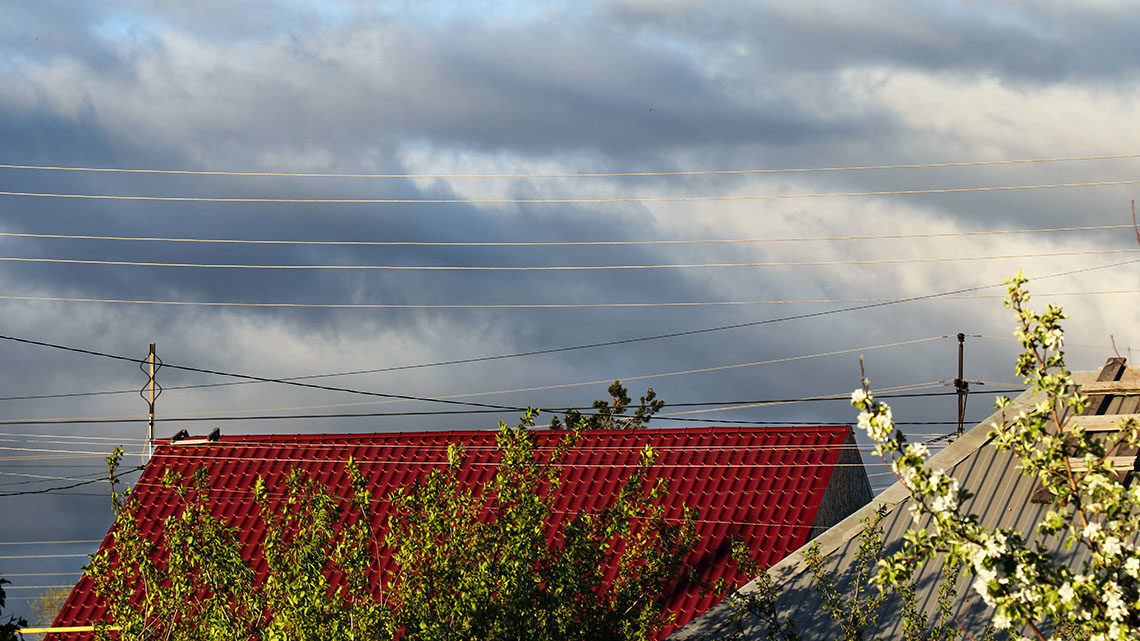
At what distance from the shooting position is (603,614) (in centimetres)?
1128

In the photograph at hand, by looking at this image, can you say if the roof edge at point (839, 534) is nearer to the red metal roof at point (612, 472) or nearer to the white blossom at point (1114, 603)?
the red metal roof at point (612, 472)

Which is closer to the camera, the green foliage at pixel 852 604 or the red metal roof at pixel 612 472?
the green foliage at pixel 852 604

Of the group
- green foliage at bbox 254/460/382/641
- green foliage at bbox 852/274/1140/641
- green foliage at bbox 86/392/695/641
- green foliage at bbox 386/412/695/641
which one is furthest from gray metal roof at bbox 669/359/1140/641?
green foliage at bbox 852/274/1140/641

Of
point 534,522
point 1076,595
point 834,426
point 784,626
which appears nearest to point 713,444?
point 834,426

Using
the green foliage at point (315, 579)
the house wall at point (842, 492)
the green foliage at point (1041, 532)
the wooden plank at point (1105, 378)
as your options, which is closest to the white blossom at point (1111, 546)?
the green foliage at point (1041, 532)

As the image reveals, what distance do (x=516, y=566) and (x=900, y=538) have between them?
6312 millimetres

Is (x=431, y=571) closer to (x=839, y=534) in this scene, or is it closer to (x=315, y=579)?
(x=315, y=579)

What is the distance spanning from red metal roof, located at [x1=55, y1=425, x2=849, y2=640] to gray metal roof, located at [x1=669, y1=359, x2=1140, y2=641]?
2.22 metres

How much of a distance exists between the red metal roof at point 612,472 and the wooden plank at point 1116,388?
13.4 ft

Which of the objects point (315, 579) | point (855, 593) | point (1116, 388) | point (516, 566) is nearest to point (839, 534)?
point (855, 593)

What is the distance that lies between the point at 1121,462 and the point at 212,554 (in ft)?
32.9

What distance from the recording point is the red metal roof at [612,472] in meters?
18.5

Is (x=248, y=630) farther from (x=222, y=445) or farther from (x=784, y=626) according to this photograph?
(x=222, y=445)

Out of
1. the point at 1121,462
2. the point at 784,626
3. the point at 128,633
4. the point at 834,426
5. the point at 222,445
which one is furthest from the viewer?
the point at 222,445
